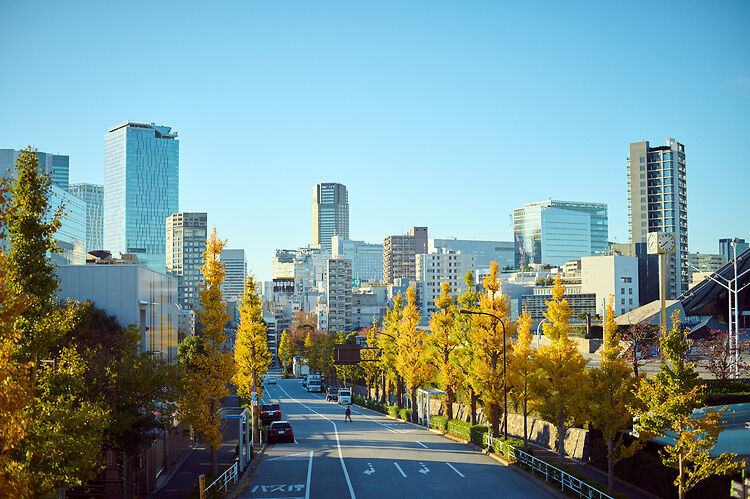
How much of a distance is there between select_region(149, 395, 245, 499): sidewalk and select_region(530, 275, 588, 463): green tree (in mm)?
16593

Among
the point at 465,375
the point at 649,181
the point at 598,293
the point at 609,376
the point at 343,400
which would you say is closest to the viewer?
the point at 609,376

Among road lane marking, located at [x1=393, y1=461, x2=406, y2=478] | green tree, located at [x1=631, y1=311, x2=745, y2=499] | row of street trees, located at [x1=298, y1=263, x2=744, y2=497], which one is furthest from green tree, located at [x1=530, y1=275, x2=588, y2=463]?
green tree, located at [x1=631, y1=311, x2=745, y2=499]

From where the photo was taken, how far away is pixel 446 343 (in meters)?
52.9

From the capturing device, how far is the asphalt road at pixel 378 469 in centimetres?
2961

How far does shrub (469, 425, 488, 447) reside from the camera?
4181 cm

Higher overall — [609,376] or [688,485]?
[609,376]

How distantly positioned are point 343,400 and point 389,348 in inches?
743

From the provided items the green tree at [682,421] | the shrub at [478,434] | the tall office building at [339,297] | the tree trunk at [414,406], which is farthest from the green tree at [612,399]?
the tall office building at [339,297]

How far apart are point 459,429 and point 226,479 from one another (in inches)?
820

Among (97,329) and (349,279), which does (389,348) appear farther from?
(349,279)

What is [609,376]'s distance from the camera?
31.7m

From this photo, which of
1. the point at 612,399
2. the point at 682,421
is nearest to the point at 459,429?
the point at 612,399

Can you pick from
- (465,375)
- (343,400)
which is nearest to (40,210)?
(465,375)

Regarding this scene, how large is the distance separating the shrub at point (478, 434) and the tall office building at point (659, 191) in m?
156
